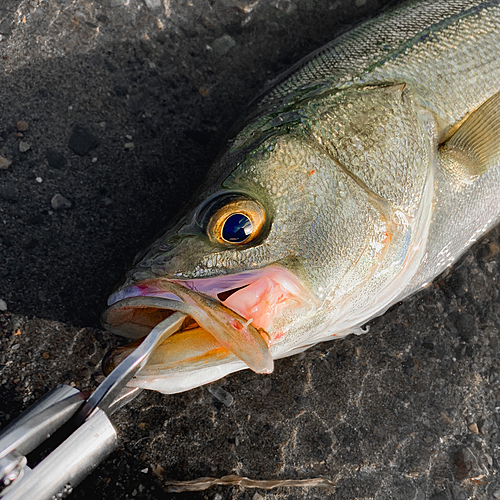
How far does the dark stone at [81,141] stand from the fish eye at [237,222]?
1030 mm

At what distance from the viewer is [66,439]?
50.3 inches

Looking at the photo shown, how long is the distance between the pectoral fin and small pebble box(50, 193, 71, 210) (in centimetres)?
177

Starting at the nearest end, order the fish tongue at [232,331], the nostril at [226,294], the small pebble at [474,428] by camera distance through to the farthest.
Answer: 1. the fish tongue at [232,331]
2. the nostril at [226,294]
3. the small pebble at [474,428]

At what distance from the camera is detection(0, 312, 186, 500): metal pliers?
1.22m

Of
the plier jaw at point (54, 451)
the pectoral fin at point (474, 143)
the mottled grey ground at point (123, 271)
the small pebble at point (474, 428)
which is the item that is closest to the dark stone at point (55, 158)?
the mottled grey ground at point (123, 271)

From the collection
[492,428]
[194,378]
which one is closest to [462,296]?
[492,428]

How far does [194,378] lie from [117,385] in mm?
324

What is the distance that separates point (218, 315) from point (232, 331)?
0.23 feet

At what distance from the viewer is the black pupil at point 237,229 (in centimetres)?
157

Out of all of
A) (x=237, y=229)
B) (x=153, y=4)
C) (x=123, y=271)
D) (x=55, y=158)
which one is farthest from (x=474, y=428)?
(x=153, y=4)

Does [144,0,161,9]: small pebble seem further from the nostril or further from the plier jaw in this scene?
the plier jaw

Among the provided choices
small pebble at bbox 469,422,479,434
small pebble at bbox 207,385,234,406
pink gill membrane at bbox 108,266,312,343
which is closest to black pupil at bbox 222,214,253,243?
pink gill membrane at bbox 108,266,312,343

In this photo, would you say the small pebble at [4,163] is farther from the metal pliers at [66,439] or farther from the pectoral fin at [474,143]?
the pectoral fin at [474,143]

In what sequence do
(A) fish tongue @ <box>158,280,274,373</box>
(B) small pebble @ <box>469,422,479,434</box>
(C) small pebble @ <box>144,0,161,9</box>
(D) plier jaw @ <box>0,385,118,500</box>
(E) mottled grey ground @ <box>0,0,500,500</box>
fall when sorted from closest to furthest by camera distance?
1. (D) plier jaw @ <box>0,385,118,500</box>
2. (A) fish tongue @ <box>158,280,274,373</box>
3. (E) mottled grey ground @ <box>0,0,500,500</box>
4. (B) small pebble @ <box>469,422,479,434</box>
5. (C) small pebble @ <box>144,0,161,9</box>
